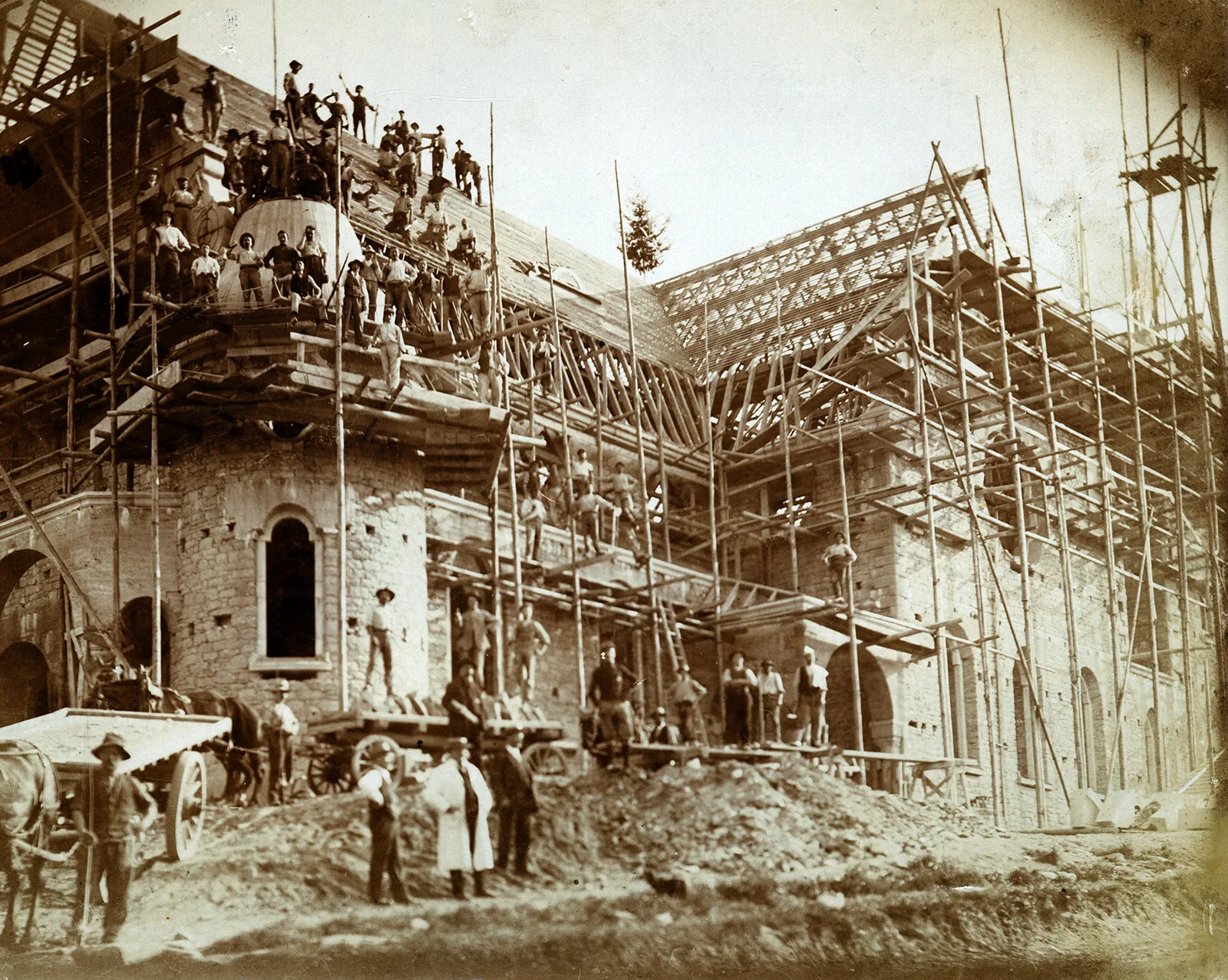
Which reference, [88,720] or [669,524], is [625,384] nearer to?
[669,524]

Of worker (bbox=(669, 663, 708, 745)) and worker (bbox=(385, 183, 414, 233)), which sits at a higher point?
worker (bbox=(385, 183, 414, 233))

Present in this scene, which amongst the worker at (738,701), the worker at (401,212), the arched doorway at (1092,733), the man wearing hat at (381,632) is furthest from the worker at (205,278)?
the arched doorway at (1092,733)

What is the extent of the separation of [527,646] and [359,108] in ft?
25.8

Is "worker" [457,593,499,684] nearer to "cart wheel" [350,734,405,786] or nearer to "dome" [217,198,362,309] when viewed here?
"cart wheel" [350,734,405,786]

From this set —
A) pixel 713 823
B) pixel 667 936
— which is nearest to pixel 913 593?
pixel 713 823

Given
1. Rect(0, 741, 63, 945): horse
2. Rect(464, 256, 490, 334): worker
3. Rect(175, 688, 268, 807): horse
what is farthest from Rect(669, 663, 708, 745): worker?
Rect(0, 741, 63, 945): horse

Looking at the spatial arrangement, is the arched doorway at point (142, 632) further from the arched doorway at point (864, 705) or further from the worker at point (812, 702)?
the arched doorway at point (864, 705)

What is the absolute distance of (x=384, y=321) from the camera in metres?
20.1

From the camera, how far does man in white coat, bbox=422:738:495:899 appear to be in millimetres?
16047

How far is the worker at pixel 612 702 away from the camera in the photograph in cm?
1858

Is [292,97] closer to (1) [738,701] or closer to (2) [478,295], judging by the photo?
(2) [478,295]

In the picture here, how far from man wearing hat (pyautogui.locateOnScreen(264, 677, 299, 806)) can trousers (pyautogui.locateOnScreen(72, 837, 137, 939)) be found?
173 cm

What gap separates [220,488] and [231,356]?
140cm

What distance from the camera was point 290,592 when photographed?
18.8 m
